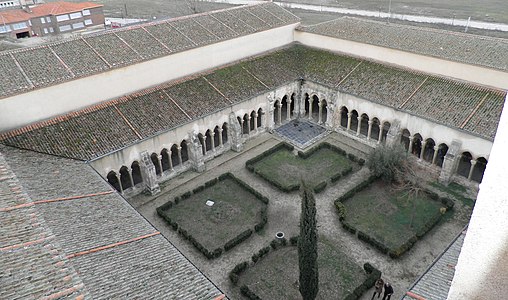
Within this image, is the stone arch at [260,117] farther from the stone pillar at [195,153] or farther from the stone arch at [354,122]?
the stone arch at [354,122]

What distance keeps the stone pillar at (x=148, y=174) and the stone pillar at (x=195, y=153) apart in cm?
370

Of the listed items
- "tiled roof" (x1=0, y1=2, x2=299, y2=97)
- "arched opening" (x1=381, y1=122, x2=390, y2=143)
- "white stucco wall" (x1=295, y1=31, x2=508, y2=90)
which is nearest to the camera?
"tiled roof" (x1=0, y1=2, x2=299, y2=97)

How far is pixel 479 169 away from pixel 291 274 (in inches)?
729

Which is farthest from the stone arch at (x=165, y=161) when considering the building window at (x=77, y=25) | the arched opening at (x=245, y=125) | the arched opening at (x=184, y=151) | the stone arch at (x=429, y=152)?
the building window at (x=77, y=25)

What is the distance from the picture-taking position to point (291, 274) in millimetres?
23000

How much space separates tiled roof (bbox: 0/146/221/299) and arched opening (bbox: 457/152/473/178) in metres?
24.5

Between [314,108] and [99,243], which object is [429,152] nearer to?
[314,108]

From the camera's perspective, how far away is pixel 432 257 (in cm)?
2369

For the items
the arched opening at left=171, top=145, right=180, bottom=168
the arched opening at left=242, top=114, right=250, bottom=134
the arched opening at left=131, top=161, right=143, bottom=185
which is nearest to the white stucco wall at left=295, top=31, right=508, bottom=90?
the arched opening at left=242, top=114, right=250, bottom=134

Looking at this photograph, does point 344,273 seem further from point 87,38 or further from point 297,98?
point 87,38

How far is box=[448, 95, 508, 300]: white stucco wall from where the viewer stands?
6195mm

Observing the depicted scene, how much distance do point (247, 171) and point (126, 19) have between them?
69492 millimetres

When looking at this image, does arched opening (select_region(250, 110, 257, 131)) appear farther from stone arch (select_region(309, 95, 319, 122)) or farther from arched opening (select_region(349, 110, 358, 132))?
arched opening (select_region(349, 110, 358, 132))

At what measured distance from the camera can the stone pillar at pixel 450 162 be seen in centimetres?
2836
